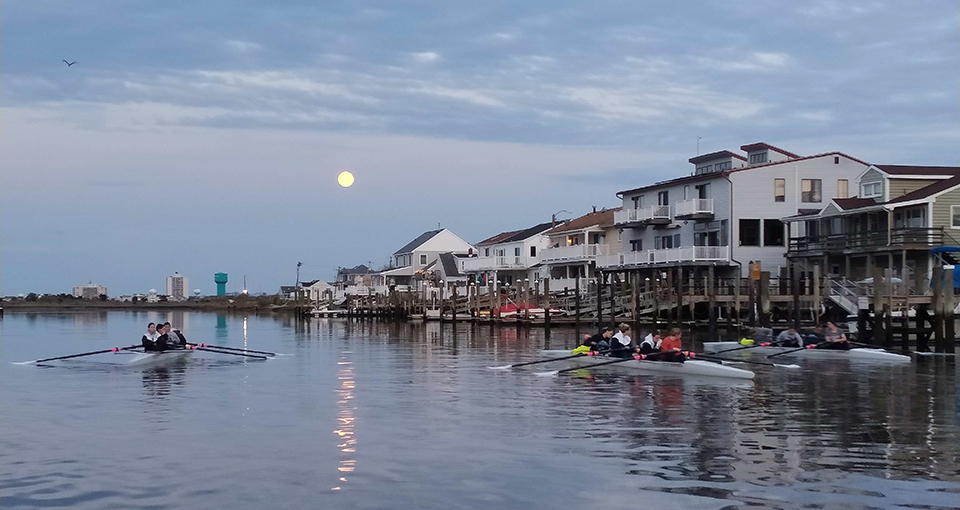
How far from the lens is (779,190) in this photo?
224 ft

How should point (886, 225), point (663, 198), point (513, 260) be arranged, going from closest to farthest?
point (886, 225), point (663, 198), point (513, 260)

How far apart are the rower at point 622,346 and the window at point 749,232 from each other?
34.2 meters

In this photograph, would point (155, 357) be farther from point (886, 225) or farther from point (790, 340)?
point (886, 225)

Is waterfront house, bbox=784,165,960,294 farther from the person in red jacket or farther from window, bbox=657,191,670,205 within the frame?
the person in red jacket

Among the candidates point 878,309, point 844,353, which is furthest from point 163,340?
point 878,309

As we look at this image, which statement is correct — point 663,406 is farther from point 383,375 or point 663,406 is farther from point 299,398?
point 383,375

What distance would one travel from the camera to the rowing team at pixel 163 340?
3997cm

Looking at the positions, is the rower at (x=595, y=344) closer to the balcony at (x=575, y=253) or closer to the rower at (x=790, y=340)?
the rower at (x=790, y=340)

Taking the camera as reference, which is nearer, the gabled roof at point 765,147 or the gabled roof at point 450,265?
the gabled roof at point 765,147

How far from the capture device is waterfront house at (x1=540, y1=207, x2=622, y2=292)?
83.7 m

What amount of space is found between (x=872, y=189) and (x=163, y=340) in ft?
137

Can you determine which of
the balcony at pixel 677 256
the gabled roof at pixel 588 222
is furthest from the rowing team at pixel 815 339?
the gabled roof at pixel 588 222

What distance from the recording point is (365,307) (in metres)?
111

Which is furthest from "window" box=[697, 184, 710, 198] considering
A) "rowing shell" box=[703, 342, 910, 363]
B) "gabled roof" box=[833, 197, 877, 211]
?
"rowing shell" box=[703, 342, 910, 363]
